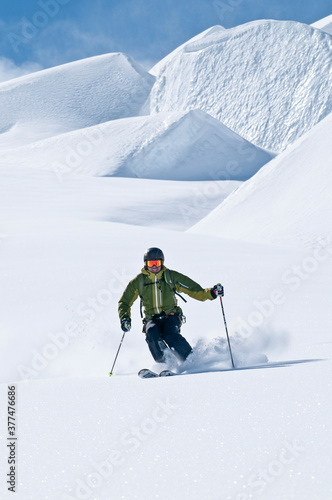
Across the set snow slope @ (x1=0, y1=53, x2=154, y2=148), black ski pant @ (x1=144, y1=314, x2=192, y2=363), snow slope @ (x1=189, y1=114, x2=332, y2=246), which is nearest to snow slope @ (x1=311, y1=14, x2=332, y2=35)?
snow slope @ (x1=0, y1=53, x2=154, y2=148)

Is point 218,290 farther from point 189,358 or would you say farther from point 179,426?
point 179,426

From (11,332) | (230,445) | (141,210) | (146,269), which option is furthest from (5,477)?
(141,210)

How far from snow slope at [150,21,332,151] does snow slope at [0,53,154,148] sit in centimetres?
560

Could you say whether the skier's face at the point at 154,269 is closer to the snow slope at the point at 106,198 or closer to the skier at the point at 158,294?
the skier at the point at 158,294

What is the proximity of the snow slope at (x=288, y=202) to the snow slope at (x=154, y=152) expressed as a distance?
21.7 metres

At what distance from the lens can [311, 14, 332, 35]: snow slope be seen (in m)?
93.5

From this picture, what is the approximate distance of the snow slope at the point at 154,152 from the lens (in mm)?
42094

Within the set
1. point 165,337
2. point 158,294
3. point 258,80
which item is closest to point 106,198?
point 158,294

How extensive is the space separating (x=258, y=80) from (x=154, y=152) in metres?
23.2

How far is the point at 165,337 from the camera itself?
581cm

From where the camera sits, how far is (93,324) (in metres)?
8.24

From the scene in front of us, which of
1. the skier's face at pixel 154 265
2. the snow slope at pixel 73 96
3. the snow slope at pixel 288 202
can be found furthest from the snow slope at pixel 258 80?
the skier's face at pixel 154 265

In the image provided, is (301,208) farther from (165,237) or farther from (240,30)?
(240,30)

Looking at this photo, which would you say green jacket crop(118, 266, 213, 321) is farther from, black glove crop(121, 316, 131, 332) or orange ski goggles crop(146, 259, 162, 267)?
black glove crop(121, 316, 131, 332)
